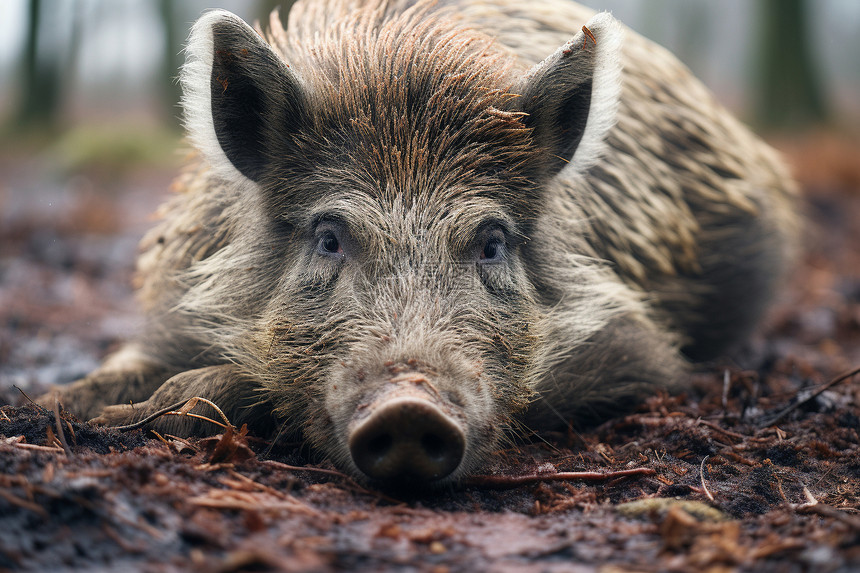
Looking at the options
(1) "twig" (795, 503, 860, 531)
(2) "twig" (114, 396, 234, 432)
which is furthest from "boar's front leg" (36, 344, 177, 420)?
(1) "twig" (795, 503, 860, 531)

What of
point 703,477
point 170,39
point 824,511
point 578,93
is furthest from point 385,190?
point 170,39

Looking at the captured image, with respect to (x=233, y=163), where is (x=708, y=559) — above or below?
below

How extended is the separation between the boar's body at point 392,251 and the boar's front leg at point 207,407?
13 millimetres

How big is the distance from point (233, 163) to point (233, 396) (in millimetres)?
1081

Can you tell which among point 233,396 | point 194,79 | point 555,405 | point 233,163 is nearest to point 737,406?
point 555,405

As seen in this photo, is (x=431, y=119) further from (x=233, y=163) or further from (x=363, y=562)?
(x=363, y=562)

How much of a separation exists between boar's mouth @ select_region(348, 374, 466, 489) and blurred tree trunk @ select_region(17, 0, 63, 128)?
20.3 metres

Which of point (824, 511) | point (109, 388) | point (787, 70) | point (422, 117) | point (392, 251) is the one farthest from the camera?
point (787, 70)

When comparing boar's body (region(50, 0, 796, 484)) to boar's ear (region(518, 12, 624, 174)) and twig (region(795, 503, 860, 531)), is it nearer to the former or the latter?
boar's ear (region(518, 12, 624, 174))

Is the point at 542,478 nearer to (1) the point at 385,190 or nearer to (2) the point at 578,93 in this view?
(1) the point at 385,190

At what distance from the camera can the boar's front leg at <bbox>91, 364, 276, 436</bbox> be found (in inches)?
133

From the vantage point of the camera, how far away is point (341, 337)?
314cm

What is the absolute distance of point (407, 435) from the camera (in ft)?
8.30

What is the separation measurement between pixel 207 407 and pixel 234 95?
1.40 m
